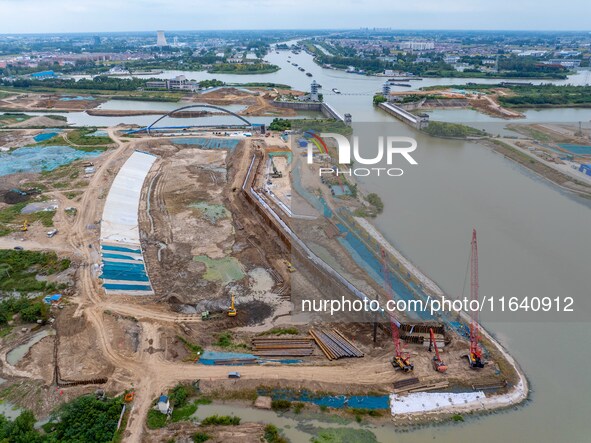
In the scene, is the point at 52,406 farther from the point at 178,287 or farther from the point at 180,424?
the point at 178,287

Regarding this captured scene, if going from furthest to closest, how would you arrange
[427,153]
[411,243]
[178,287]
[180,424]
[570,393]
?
[427,153] → [411,243] → [178,287] → [570,393] → [180,424]

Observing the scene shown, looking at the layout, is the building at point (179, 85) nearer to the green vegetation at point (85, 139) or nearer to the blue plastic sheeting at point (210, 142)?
the green vegetation at point (85, 139)

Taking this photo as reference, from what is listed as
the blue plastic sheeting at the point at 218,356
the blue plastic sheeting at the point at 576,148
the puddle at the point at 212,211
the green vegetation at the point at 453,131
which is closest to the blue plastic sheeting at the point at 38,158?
the puddle at the point at 212,211

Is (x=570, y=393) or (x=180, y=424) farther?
(x=570, y=393)

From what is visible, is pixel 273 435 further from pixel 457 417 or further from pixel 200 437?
pixel 457 417

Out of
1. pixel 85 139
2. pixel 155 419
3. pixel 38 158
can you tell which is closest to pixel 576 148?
pixel 155 419

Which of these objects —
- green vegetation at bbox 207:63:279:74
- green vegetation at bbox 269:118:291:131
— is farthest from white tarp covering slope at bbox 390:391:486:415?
green vegetation at bbox 207:63:279:74

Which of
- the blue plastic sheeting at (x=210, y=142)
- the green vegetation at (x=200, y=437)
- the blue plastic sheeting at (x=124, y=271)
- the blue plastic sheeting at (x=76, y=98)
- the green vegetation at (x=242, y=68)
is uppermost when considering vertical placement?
the green vegetation at (x=242, y=68)

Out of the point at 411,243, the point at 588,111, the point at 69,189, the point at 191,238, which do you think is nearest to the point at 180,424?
the point at 191,238
